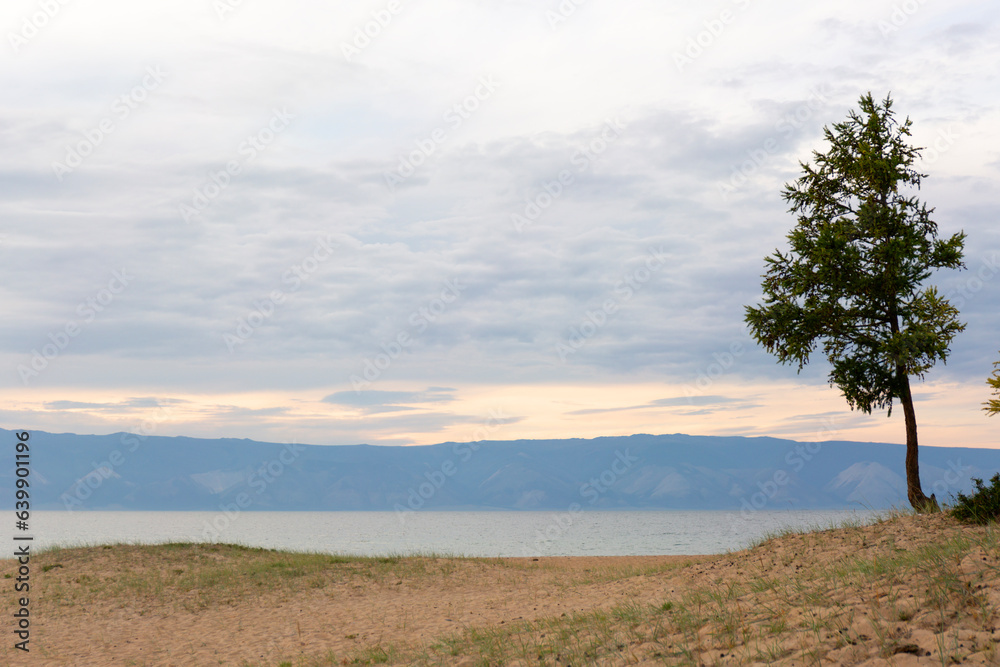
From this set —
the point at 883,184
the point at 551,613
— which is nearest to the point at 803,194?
the point at 883,184

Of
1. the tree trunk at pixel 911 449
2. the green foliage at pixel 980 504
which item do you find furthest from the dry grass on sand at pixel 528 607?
the tree trunk at pixel 911 449

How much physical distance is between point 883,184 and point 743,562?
528 inches

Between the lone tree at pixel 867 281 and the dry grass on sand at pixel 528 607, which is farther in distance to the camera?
the lone tree at pixel 867 281

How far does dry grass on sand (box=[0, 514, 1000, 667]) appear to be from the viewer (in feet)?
28.9

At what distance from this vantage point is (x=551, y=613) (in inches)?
617

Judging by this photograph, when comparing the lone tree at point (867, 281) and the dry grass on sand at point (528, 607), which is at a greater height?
the lone tree at point (867, 281)

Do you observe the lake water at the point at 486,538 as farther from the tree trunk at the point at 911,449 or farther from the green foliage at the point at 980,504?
the green foliage at the point at 980,504

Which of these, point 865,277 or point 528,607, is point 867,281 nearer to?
point 865,277

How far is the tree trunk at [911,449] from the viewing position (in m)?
19.6

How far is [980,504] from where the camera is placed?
15664mm

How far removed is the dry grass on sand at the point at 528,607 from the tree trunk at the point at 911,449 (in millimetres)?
2634

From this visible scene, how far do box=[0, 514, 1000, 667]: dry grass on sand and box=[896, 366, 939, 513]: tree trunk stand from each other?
8.64 feet

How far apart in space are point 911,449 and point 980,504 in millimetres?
4275

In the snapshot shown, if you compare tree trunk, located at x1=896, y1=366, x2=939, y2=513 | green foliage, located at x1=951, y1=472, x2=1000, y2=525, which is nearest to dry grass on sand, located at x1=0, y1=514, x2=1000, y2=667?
green foliage, located at x1=951, y1=472, x2=1000, y2=525
